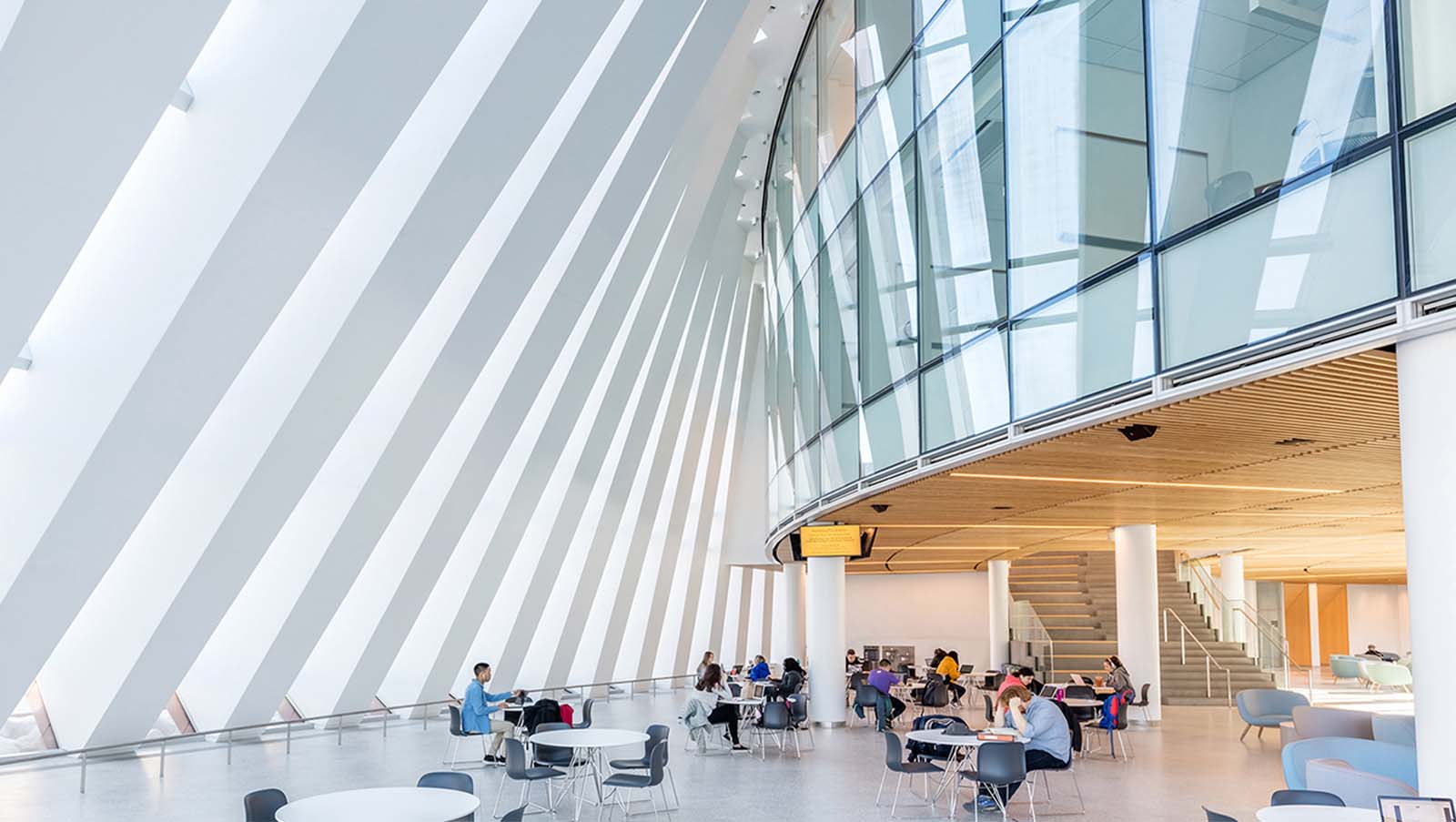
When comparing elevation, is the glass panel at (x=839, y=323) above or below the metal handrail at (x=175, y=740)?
above

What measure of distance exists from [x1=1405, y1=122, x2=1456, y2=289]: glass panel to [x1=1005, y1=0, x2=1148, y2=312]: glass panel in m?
2.08

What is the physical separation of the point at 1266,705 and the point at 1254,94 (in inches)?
424

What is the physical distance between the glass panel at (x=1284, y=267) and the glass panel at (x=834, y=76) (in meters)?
7.96

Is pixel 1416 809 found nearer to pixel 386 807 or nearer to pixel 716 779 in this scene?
pixel 386 807

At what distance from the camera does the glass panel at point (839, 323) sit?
13.9 metres

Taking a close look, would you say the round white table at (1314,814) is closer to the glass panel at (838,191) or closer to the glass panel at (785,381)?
the glass panel at (838,191)

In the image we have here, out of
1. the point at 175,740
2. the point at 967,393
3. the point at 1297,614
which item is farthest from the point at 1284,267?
the point at 1297,614

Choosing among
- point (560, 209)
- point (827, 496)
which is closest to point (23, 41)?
point (560, 209)

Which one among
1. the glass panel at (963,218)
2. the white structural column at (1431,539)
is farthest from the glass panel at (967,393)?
the white structural column at (1431,539)

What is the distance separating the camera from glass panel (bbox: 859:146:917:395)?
37.7 feet

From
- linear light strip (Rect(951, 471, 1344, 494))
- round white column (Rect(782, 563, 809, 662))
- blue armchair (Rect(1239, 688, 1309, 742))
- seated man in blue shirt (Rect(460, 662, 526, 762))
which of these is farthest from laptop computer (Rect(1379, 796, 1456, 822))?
round white column (Rect(782, 563, 809, 662))

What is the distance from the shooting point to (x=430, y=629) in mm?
19750

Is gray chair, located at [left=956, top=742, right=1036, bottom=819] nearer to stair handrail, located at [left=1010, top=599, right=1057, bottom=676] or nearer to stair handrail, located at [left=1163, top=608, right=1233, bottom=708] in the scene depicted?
stair handrail, located at [left=1163, top=608, right=1233, bottom=708]

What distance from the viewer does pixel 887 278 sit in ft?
40.6
